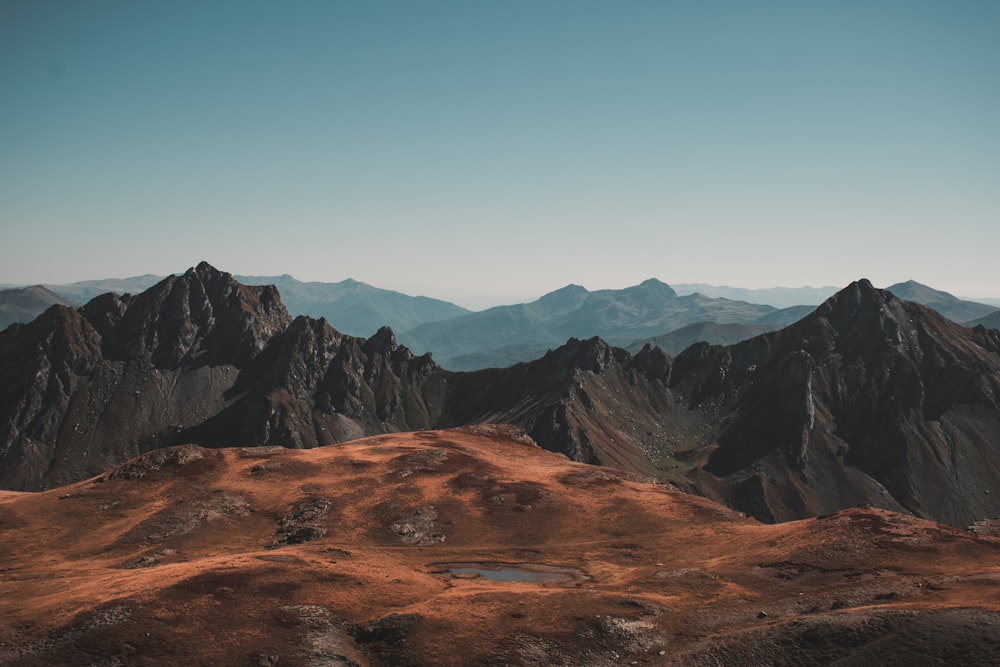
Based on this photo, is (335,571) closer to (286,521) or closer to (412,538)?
(412,538)

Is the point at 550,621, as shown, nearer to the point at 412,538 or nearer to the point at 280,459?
the point at 412,538

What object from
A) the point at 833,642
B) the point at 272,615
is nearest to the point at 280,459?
the point at 272,615

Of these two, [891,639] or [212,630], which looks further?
[212,630]

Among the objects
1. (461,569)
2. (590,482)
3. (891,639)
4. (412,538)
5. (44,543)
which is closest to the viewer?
(891,639)

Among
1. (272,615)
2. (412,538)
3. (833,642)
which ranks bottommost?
(412,538)

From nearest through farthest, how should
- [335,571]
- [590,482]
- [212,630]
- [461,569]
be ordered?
1. [212,630]
2. [335,571]
3. [461,569]
4. [590,482]

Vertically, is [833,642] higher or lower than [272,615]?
higher

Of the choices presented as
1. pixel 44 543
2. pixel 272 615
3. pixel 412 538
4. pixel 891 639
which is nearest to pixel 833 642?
pixel 891 639
